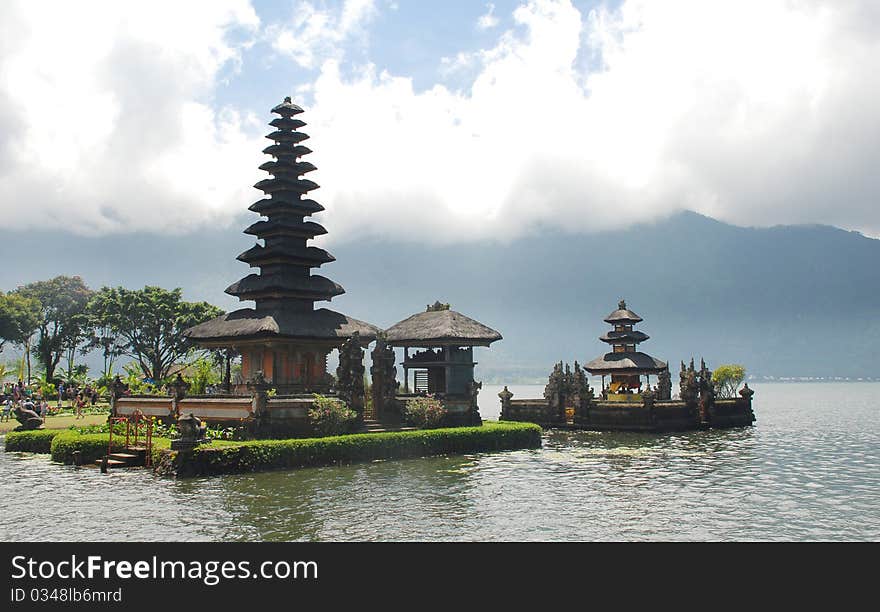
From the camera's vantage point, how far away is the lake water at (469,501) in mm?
22500

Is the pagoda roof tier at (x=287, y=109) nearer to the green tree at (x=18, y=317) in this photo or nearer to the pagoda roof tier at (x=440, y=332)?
the pagoda roof tier at (x=440, y=332)

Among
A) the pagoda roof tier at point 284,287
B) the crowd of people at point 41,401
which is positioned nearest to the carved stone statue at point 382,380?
the pagoda roof tier at point 284,287

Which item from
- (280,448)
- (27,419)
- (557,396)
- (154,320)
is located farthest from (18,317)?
(280,448)

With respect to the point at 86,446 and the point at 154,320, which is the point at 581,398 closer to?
the point at 86,446

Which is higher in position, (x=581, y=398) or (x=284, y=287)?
(x=284, y=287)

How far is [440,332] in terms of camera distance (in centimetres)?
5153

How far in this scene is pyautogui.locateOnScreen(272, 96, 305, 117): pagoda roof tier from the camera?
2237 inches

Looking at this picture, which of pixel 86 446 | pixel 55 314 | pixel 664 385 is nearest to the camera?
pixel 86 446

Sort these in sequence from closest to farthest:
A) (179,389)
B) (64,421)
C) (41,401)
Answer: (179,389)
(64,421)
(41,401)

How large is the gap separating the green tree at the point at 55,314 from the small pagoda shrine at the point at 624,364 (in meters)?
61.0

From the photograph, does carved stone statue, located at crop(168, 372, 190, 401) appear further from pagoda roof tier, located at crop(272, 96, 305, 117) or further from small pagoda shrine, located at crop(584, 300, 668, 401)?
small pagoda shrine, located at crop(584, 300, 668, 401)

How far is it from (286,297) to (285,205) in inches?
266
